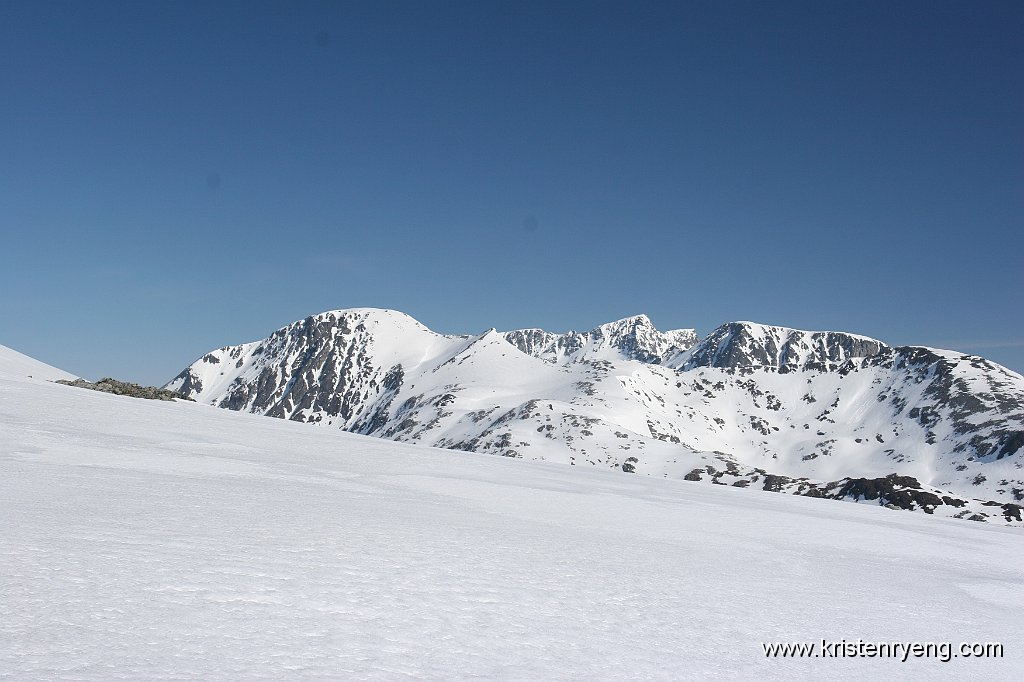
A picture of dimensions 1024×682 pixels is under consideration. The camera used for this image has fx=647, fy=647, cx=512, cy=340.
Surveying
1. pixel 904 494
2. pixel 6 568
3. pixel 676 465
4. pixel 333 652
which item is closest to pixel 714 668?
pixel 333 652

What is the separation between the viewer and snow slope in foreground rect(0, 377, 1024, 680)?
3932 millimetres

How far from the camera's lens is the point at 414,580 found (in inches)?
214

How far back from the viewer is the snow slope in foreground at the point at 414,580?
12.9ft

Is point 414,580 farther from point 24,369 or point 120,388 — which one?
point 24,369

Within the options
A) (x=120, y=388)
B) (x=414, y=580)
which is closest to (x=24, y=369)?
(x=120, y=388)

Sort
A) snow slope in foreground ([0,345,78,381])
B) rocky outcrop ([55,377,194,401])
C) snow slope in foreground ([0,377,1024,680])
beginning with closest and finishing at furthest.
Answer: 1. snow slope in foreground ([0,377,1024,680])
2. snow slope in foreground ([0,345,78,381])
3. rocky outcrop ([55,377,194,401])

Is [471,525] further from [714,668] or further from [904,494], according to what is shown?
[904,494]

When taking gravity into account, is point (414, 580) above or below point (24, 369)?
below

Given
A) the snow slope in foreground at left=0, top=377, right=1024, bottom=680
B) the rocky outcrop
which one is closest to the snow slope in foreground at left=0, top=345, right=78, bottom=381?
the rocky outcrop

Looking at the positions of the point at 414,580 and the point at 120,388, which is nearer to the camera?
the point at 414,580

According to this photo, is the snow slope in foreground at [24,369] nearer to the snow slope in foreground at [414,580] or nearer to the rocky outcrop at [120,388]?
the rocky outcrop at [120,388]

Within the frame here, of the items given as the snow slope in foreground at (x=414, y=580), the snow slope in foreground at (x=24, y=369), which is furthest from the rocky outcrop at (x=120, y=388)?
the snow slope in foreground at (x=414, y=580)

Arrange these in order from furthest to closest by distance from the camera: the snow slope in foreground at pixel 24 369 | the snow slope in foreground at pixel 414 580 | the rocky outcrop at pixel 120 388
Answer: the rocky outcrop at pixel 120 388
the snow slope in foreground at pixel 24 369
the snow slope in foreground at pixel 414 580

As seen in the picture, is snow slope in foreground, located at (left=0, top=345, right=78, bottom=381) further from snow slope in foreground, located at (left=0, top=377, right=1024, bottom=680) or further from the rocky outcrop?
snow slope in foreground, located at (left=0, top=377, right=1024, bottom=680)
